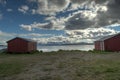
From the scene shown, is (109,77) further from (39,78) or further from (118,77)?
(39,78)

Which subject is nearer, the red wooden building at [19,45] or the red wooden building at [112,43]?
the red wooden building at [112,43]

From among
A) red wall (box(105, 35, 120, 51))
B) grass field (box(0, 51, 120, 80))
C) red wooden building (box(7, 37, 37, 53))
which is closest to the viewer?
grass field (box(0, 51, 120, 80))

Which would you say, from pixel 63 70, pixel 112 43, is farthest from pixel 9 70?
pixel 112 43

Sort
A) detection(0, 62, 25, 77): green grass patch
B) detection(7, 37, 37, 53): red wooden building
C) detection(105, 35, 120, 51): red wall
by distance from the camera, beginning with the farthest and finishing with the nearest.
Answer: detection(7, 37, 37, 53): red wooden building → detection(105, 35, 120, 51): red wall → detection(0, 62, 25, 77): green grass patch

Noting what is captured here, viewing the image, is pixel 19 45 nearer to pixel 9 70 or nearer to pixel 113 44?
pixel 113 44

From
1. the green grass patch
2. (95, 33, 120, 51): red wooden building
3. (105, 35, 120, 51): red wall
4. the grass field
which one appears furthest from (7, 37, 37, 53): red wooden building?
the green grass patch

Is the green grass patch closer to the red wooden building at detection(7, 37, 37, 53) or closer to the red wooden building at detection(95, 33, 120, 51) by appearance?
the red wooden building at detection(7, 37, 37, 53)

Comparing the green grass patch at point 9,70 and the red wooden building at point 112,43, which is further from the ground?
the red wooden building at point 112,43

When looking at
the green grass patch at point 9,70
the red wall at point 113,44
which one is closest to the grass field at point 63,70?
the green grass patch at point 9,70

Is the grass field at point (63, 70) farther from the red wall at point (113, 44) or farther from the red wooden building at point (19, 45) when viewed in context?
the red wooden building at point (19, 45)

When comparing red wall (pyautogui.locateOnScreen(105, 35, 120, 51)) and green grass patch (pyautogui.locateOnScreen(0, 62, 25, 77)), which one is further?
red wall (pyautogui.locateOnScreen(105, 35, 120, 51))

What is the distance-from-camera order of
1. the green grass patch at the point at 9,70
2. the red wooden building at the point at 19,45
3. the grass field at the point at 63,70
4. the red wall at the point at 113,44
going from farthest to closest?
the red wooden building at the point at 19,45 → the red wall at the point at 113,44 → the green grass patch at the point at 9,70 → the grass field at the point at 63,70

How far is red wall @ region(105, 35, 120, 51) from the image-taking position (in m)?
49.0

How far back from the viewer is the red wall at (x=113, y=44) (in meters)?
49.0
